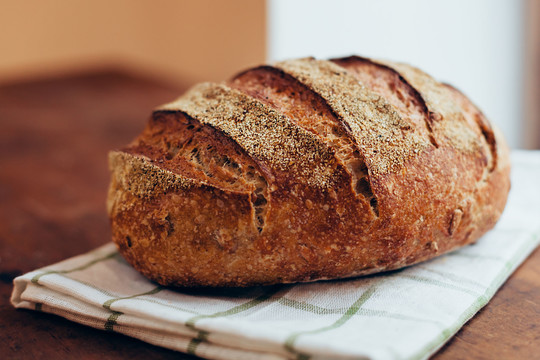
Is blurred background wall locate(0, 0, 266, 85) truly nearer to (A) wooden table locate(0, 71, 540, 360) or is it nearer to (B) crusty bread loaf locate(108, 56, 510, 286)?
(A) wooden table locate(0, 71, 540, 360)

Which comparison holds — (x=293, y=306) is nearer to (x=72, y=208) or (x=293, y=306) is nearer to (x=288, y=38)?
(x=72, y=208)

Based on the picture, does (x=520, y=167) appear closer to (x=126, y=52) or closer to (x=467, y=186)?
(x=467, y=186)

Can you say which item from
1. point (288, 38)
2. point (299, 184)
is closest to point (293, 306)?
point (299, 184)

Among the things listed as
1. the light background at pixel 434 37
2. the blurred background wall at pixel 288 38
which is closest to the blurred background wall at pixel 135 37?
the blurred background wall at pixel 288 38

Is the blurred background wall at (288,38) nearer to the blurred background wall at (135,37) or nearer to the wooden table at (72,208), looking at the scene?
the blurred background wall at (135,37)

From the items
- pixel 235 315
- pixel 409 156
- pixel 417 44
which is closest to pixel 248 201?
pixel 235 315

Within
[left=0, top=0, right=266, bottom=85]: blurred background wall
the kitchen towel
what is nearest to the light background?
[left=0, top=0, right=266, bottom=85]: blurred background wall
